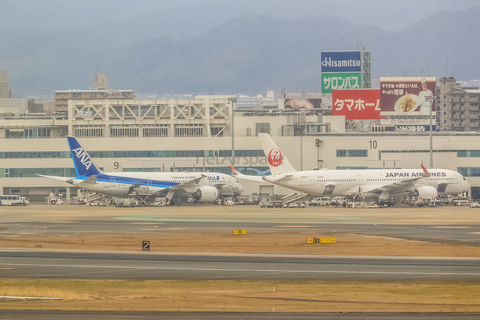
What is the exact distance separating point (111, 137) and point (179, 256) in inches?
3427

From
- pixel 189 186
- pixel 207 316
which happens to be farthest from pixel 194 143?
pixel 207 316

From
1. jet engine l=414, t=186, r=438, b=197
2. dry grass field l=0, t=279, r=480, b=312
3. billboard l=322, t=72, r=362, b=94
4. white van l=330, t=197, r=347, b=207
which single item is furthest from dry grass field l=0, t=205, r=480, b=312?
billboard l=322, t=72, r=362, b=94

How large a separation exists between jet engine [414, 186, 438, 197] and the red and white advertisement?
48.5 meters

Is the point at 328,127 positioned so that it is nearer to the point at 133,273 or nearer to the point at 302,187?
the point at 302,187

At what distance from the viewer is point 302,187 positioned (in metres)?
86.6

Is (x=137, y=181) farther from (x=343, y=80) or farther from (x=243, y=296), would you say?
(x=343, y=80)

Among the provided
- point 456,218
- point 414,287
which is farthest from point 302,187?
point 414,287

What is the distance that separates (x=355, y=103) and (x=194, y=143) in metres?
39.4

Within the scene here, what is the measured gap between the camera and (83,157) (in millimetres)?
91438

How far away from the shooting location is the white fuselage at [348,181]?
8631cm

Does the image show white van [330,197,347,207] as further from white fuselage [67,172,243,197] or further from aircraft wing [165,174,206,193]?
aircraft wing [165,174,206,193]

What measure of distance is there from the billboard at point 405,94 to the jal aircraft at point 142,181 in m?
51.8

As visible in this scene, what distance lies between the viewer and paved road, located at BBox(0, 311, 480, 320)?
70.0 feet

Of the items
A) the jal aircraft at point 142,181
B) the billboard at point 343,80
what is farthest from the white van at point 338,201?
the billboard at point 343,80
